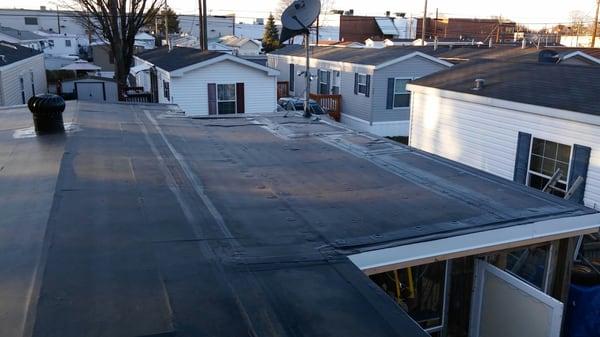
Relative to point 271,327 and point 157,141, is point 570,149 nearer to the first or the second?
point 157,141

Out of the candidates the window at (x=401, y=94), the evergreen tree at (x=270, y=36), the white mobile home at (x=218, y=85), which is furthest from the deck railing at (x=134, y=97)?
the evergreen tree at (x=270, y=36)

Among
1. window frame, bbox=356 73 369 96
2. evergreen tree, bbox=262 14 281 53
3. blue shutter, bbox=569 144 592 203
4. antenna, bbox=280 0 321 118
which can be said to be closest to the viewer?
blue shutter, bbox=569 144 592 203

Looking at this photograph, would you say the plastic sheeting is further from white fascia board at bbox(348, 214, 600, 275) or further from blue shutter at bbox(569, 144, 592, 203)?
blue shutter at bbox(569, 144, 592, 203)

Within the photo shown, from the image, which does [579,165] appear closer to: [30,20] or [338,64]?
[338,64]

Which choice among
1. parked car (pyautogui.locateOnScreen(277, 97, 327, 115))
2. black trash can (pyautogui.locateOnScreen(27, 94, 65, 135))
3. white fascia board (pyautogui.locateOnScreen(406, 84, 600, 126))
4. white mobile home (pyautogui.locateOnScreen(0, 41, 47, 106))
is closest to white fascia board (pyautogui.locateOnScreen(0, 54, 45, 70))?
white mobile home (pyautogui.locateOnScreen(0, 41, 47, 106))

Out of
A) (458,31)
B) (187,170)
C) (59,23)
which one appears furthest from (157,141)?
(59,23)

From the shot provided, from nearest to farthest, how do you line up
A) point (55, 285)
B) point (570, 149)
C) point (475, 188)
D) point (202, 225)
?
point (55, 285), point (202, 225), point (475, 188), point (570, 149)

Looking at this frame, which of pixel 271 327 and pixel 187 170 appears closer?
pixel 271 327
